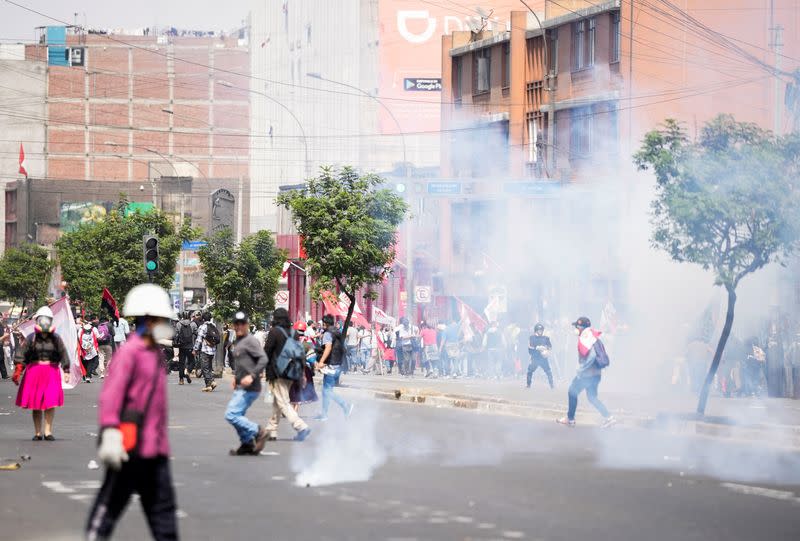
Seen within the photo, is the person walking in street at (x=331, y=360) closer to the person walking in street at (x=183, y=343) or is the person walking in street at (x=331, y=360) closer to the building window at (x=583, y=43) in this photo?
the person walking in street at (x=183, y=343)

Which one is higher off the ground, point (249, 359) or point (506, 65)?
point (506, 65)

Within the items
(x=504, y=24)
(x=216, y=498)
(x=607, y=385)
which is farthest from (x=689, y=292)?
(x=504, y=24)

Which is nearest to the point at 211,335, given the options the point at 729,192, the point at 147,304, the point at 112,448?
the point at 729,192

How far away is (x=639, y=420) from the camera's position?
20.3 meters

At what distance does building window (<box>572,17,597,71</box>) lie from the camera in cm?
4384

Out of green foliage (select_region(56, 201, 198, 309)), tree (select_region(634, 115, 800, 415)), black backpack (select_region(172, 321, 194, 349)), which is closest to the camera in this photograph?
tree (select_region(634, 115, 800, 415))

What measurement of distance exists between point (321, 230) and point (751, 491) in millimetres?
23174

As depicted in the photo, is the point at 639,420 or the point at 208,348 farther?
the point at 208,348

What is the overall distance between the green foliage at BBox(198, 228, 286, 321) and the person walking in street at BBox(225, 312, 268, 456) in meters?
27.9

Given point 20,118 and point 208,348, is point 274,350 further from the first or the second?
point 20,118

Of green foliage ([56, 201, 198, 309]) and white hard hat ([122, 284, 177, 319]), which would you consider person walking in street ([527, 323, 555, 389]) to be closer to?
white hard hat ([122, 284, 177, 319])

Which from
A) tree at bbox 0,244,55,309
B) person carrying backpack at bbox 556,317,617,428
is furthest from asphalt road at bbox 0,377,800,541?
tree at bbox 0,244,55,309

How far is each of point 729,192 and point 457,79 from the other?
118 ft

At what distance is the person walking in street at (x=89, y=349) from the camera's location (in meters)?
32.9
